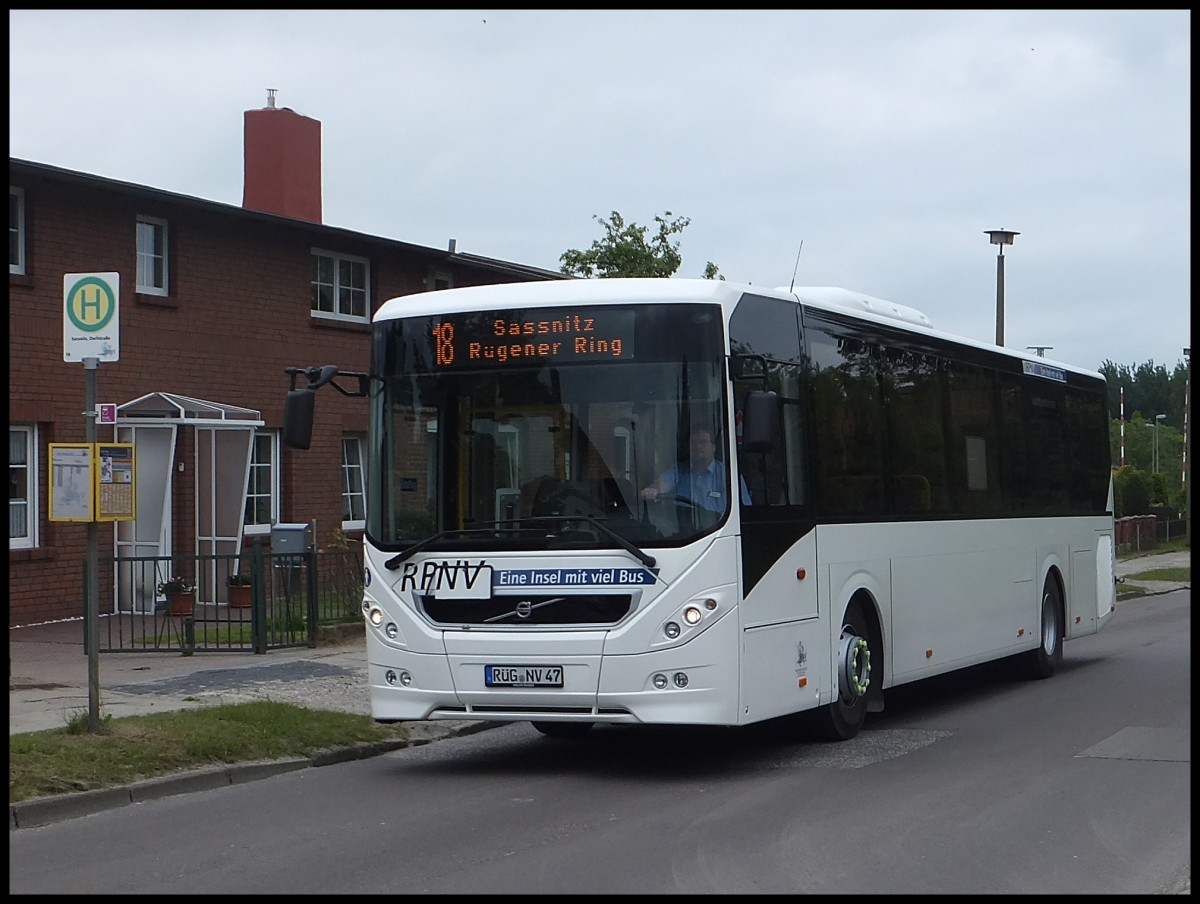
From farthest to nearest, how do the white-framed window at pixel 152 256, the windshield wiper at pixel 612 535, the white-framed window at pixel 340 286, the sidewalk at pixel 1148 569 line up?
the sidewalk at pixel 1148 569 < the white-framed window at pixel 340 286 < the white-framed window at pixel 152 256 < the windshield wiper at pixel 612 535

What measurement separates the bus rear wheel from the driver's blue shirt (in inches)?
83.5

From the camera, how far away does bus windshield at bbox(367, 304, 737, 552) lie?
33.4ft

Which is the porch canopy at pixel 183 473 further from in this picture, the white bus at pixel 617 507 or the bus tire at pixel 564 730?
the white bus at pixel 617 507

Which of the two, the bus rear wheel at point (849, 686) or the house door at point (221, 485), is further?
the house door at point (221, 485)

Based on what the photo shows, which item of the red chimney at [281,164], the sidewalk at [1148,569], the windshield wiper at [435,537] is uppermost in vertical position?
the red chimney at [281,164]

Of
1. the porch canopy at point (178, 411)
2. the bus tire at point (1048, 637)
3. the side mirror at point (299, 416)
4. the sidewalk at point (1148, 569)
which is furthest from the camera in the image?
the sidewalk at point (1148, 569)

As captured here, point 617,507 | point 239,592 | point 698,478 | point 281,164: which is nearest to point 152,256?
point 281,164

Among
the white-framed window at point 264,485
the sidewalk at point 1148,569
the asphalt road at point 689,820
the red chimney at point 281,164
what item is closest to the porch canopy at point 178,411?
the white-framed window at point 264,485

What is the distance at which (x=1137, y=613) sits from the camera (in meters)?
27.7

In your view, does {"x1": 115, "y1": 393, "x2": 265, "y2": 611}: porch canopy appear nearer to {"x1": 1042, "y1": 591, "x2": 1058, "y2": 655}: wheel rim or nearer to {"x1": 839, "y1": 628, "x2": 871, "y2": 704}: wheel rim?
{"x1": 1042, "y1": 591, "x2": 1058, "y2": 655}: wheel rim

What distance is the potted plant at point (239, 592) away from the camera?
1755 centimetres

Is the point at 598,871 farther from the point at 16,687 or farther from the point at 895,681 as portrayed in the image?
the point at 16,687

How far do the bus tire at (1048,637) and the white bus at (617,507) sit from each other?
15.3ft

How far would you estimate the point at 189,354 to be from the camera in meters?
23.0
